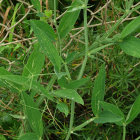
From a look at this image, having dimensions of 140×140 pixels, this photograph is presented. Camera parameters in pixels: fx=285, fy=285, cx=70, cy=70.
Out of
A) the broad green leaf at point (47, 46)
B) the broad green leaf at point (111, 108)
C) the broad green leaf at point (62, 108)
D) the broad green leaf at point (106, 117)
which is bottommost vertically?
the broad green leaf at point (106, 117)

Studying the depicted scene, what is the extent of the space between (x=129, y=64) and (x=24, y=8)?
2.45 ft

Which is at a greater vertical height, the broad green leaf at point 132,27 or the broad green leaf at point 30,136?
the broad green leaf at point 132,27

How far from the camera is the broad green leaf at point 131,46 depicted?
831mm

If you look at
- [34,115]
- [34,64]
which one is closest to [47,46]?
[34,64]

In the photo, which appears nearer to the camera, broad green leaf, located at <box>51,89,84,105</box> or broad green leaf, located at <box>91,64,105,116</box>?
broad green leaf, located at <box>51,89,84,105</box>

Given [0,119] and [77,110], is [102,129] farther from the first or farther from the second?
[0,119]

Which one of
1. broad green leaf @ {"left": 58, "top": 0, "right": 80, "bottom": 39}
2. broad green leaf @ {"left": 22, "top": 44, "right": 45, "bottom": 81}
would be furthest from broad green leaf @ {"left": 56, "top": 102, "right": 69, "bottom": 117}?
broad green leaf @ {"left": 58, "top": 0, "right": 80, "bottom": 39}

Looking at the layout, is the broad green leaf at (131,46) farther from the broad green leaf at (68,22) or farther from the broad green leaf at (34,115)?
the broad green leaf at (34,115)

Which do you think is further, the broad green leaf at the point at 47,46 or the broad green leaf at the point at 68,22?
the broad green leaf at the point at 68,22

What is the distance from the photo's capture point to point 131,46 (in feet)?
2.78

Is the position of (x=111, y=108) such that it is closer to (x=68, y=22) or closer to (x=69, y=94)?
(x=69, y=94)

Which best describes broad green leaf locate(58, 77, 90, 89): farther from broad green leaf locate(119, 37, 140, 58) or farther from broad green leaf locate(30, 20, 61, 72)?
broad green leaf locate(119, 37, 140, 58)

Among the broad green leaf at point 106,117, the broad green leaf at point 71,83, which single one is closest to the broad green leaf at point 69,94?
the broad green leaf at point 71,83

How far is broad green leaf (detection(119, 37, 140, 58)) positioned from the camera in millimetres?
831
